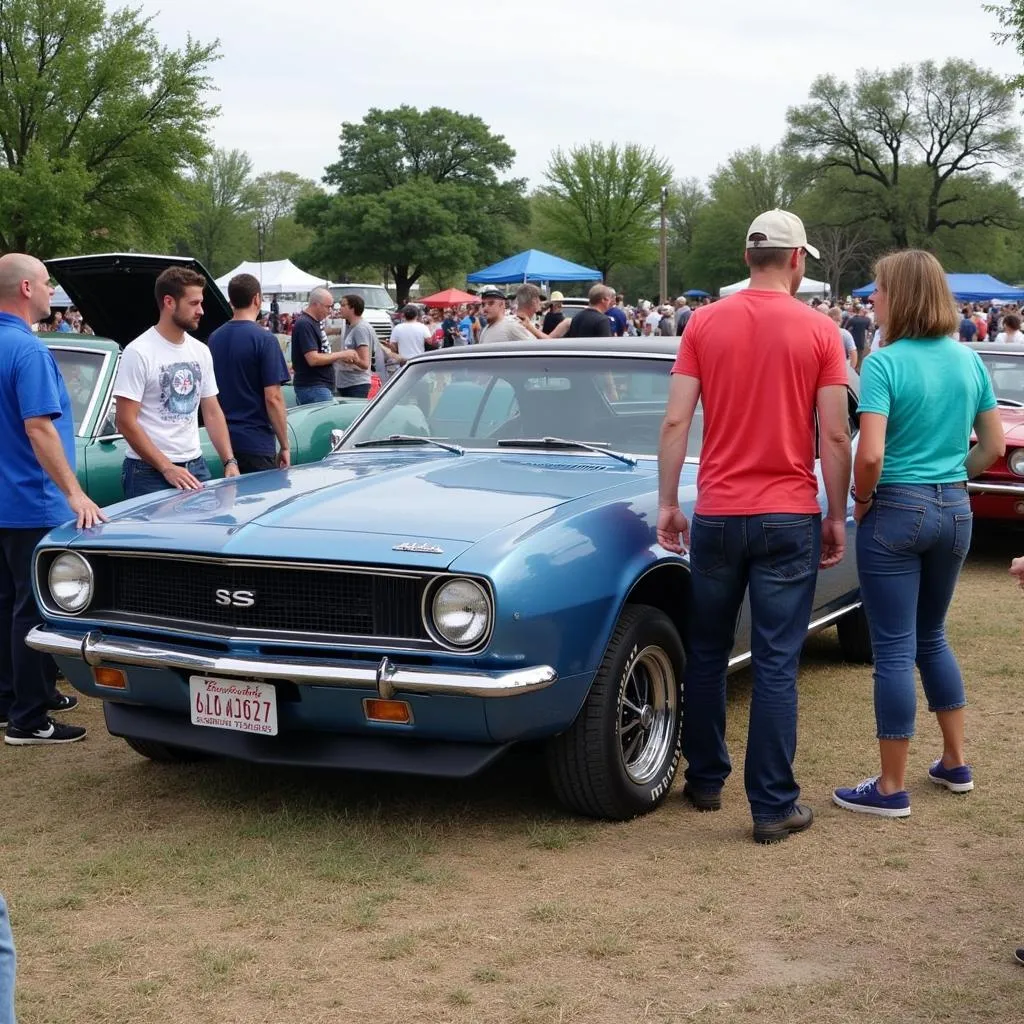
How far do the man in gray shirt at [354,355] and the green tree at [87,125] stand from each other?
2227cm

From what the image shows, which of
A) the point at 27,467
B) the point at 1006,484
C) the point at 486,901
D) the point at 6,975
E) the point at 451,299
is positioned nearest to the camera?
the point at 6,975

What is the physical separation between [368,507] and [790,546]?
53.7 inches

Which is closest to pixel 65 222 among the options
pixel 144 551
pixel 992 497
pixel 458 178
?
pixel 992 497

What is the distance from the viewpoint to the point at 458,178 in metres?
87.8

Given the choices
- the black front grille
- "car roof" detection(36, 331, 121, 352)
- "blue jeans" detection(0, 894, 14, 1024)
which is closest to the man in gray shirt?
"car roof" detection(36, 331, 121, 352)

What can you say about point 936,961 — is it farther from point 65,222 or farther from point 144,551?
point 65,222

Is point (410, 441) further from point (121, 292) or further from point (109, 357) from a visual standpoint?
point (121, 292)

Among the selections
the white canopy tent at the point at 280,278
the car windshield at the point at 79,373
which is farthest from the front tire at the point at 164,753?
the white canopy tent at the point at 280,278

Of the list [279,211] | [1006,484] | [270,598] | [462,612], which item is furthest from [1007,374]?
[279,211]

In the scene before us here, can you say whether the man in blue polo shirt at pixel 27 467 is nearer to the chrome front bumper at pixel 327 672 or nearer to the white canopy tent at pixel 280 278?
the chrome front bumper at pixel 327 672

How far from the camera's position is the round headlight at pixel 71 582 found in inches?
182

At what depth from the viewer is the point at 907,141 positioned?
265 feet

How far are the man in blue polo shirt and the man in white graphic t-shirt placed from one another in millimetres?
403

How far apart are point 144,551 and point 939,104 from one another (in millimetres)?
84069
